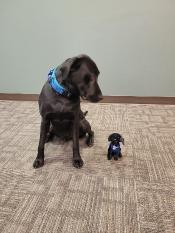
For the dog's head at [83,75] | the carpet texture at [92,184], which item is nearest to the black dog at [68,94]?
the dog's head at [83,75]

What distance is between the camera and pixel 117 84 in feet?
9.73

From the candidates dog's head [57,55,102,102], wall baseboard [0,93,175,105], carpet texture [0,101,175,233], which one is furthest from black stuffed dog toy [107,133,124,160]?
wall baseboard [0,93,175,105]

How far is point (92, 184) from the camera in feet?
4.76

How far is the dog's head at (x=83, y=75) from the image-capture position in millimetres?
1400

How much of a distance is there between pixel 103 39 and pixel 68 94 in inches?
59.1

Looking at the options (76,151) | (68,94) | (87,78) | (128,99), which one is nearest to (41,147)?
(76,151)

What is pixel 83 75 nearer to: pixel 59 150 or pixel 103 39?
pixel 59 150

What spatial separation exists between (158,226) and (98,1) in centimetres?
222

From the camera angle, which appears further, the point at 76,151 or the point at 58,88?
the point at 76,151

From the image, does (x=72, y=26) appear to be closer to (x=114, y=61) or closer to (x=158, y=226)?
(x=114, y=61)

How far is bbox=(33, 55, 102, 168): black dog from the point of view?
141cm

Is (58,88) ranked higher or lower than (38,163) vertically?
higher

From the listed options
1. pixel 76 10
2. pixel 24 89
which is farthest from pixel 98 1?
pixel 24 89

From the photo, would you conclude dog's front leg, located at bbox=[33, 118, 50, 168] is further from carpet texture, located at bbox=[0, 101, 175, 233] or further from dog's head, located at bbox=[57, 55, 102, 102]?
dog's head, located at bbox=[57, 55, 102, 102]
